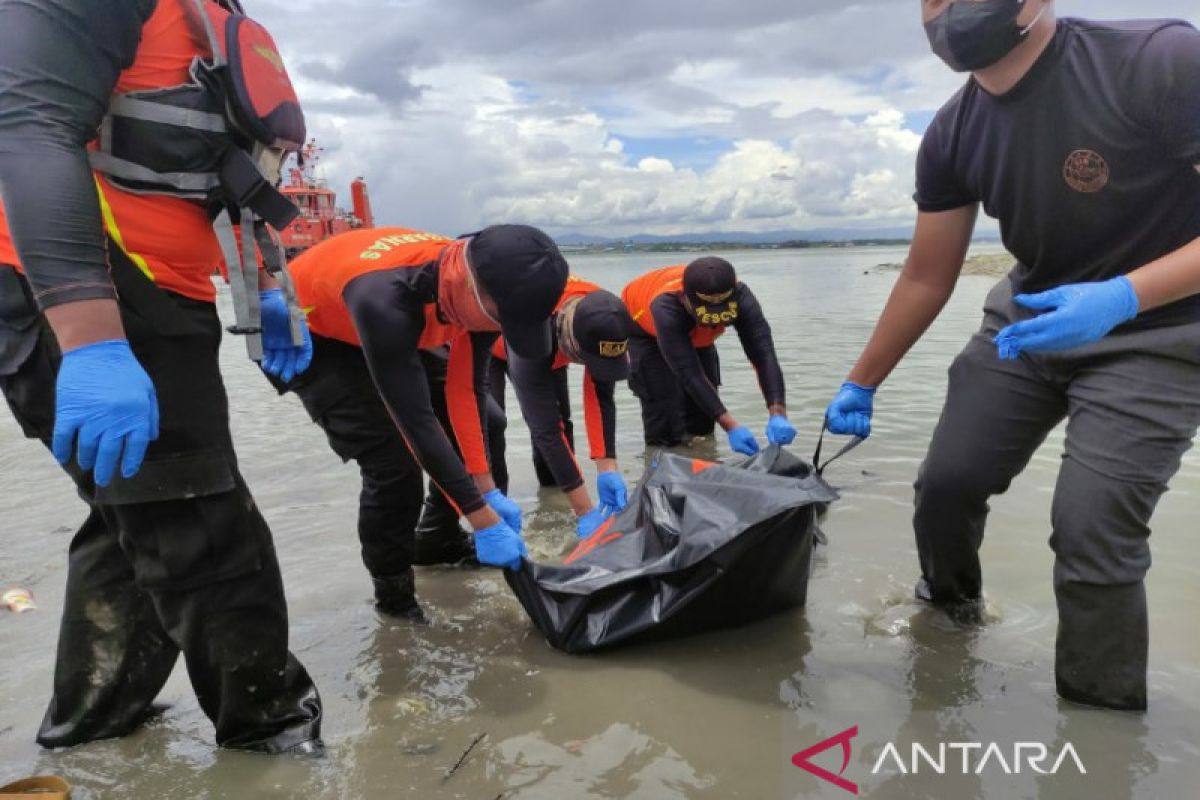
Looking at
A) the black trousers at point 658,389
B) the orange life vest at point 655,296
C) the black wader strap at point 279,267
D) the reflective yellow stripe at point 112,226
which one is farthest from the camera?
the black trousers at point 658,389

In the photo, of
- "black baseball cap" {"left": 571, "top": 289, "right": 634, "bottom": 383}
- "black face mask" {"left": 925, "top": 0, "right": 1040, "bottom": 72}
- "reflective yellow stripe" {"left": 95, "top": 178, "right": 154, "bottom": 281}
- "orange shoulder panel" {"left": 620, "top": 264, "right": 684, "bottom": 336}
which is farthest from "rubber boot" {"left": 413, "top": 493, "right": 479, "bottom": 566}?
"black face mask" {"left": 925, "top": 0, "right": 1040, "bottom": 72}

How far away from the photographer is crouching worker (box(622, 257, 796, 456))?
4.50 meters

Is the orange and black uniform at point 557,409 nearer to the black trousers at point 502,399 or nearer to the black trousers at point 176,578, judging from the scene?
the black trousers at point 502,399

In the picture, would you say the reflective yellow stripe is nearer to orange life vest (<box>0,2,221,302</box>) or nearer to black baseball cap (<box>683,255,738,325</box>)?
orange life vest (<box>0,2,221,302</box>)

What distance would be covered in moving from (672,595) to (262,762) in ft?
3.84

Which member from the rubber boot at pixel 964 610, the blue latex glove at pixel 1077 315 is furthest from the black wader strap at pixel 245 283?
the rubber boot at pixel 964 610

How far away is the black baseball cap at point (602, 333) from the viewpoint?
3211mm

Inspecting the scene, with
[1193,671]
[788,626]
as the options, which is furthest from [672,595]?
[1193,671]

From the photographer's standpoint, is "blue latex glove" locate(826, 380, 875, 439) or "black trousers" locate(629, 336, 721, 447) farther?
"black trousers" locate(629, 336, 721, 447)

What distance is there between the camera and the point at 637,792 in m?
1.81

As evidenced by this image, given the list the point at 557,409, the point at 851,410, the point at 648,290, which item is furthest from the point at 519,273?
the point at 648,290

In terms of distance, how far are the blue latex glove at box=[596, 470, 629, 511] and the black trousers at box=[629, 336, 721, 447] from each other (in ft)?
6.17

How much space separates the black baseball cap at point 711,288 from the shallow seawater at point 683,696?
144 centimetres

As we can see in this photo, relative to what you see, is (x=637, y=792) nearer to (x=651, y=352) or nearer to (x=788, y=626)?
(x=788, y=626)
